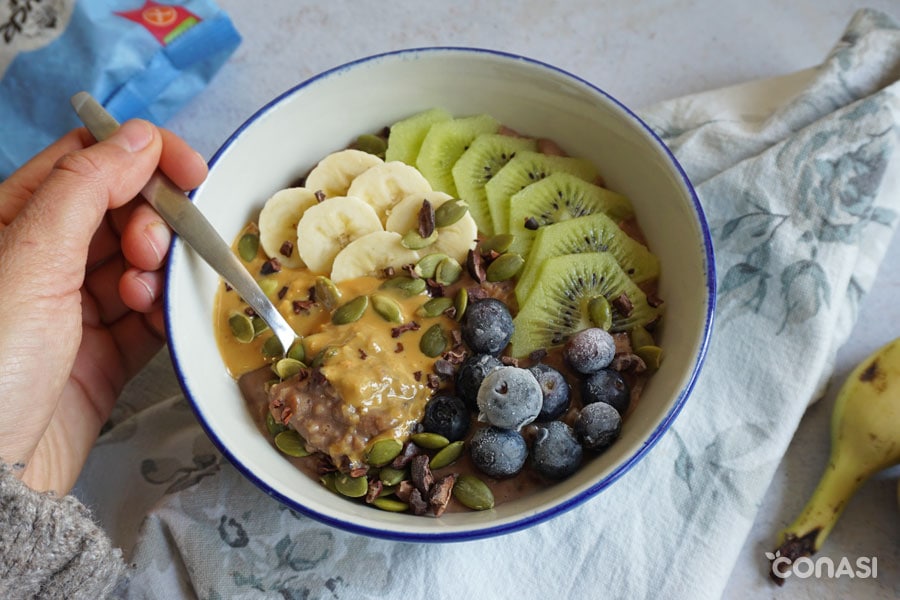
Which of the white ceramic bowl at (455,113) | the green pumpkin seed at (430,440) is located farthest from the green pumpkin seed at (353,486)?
the green pumpkin seed at (430,440)

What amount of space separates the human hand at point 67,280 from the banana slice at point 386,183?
0.38m

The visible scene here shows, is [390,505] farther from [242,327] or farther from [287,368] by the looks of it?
[242,327]

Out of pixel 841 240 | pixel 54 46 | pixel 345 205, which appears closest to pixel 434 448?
pixel 345 205

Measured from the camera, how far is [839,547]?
210cm

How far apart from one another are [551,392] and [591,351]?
0.13m

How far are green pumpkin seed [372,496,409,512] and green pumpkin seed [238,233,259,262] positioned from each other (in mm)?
702

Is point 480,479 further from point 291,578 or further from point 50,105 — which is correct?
point 50,105

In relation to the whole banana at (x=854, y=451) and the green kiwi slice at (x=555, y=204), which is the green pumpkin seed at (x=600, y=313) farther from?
the whole banana at (x=854, y=451)

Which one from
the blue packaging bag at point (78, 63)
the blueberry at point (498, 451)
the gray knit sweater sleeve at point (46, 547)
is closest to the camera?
the gray knit sweater sleeve at point (46, 547)

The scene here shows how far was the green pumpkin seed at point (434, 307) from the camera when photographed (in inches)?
79.7

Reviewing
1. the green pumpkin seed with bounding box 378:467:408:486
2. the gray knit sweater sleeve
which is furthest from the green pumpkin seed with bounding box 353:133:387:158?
the gray knit sweater sleeve

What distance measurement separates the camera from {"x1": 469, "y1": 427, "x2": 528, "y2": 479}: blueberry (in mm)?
1820

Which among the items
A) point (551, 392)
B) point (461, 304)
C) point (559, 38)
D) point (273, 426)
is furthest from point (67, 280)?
point (559, 38)

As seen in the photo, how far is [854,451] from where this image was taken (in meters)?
2.04
